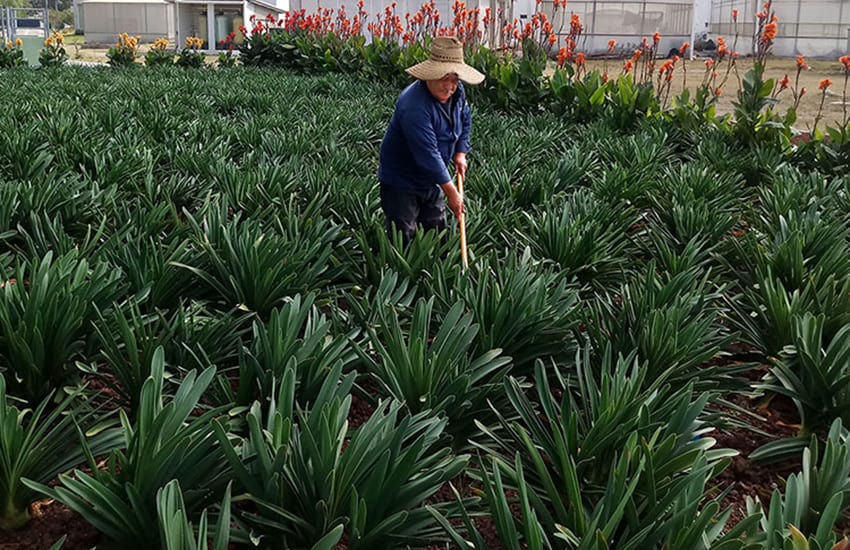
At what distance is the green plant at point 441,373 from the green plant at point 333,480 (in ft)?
1.09

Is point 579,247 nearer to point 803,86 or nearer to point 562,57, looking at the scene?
point 562,57

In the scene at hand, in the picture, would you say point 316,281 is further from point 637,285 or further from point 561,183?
point 561,183

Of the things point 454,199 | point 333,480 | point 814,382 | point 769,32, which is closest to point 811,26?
point 769,32

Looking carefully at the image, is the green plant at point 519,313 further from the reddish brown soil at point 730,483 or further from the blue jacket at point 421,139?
the blue jacket at point 421,139

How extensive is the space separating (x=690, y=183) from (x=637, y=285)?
2.36 m

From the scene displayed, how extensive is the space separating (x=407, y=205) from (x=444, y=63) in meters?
0.78

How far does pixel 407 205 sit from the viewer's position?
4254 mm

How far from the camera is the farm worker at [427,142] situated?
389 cm

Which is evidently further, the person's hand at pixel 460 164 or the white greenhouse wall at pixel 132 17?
the white greenhouse wall at pixel 132 17

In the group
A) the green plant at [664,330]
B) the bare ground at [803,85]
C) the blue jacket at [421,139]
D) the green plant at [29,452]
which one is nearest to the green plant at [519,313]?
the green plant at [664,330]

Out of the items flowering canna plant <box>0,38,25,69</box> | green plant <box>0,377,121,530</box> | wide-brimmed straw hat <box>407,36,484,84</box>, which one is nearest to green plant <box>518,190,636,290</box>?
wide-brimmed straw hat <box>407,36,484,84</box>

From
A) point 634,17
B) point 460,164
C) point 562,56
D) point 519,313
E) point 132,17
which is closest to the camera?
point 519,313

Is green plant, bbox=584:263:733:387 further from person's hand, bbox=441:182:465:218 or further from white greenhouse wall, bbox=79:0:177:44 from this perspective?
white greenhouse wall, bbox=79:0:177:44

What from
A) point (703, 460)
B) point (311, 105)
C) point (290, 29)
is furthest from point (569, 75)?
point (290, 29)
